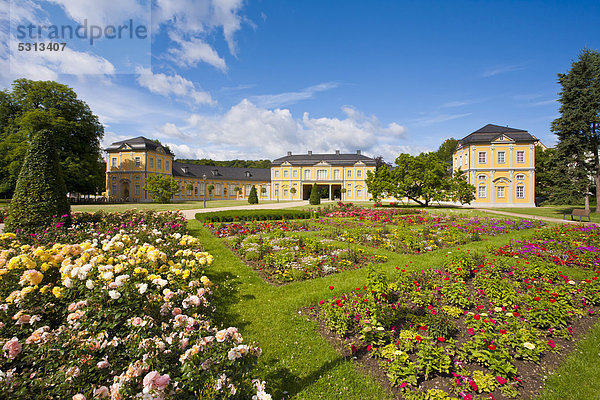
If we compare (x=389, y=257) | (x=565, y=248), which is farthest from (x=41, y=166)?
(x=565, y=248)

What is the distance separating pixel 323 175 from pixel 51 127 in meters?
38.5

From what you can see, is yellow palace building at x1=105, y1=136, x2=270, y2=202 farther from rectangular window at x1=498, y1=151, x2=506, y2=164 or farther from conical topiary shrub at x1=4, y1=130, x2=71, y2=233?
rectangular window at x1=498, y1=151, x2=506, y2=164

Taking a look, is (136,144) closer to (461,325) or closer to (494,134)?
(461,325)

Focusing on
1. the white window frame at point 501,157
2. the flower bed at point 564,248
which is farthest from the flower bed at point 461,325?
the white window frame at point 501,157

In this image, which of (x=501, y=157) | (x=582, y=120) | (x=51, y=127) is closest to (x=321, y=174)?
(x=501, y=157)

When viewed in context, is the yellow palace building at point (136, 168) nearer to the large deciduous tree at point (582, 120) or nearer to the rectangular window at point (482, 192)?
the rectangular window at point (482, 192)

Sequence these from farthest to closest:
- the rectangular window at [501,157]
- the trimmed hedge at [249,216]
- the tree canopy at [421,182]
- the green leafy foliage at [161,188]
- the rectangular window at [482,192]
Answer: the green leafy foliage at [161,188] < the rectangular window at [482,192] < the rectangular window at [501,157] < the tree canopy at [421,182] < the trimmed hedge at [249,216]

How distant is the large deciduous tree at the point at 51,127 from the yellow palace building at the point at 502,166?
44.7 m

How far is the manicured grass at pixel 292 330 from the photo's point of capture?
2742 millimetres

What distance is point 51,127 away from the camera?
26891 millimetres

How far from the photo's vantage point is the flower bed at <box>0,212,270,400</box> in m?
1.81

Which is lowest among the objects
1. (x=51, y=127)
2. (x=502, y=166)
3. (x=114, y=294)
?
(x=114, y=294)

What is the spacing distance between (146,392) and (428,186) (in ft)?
86.1

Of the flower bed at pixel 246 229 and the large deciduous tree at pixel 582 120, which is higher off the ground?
the large deciduous tree at pixel 582 120
